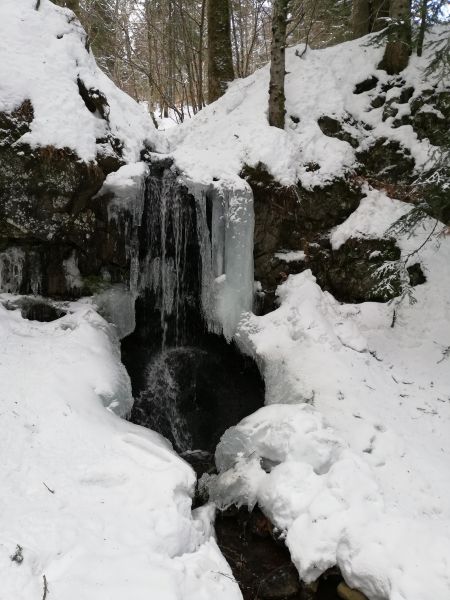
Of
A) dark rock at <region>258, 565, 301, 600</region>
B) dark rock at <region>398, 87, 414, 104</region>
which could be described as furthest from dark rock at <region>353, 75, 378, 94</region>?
dark rock at <region>258, 565, 301, 600</region>

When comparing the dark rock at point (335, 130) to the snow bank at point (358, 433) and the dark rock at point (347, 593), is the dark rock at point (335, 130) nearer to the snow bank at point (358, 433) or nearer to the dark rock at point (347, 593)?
the snow bank at point (358, 433)

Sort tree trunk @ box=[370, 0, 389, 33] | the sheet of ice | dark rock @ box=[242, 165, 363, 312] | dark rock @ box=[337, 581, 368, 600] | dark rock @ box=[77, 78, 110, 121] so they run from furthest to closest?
tree trunk @ box=[370, 0, 389, 33] < dark rock @ box=[242, 165, 363, 312] < the sheet of ice < dark rock @ box=[77, 78, 110, 121] < dark rock @ box=[337, 581, 368, 600]

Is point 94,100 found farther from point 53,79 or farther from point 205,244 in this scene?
point 205,244

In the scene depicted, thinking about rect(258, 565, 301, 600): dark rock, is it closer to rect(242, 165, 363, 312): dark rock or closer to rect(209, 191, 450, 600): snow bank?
rect(209, 191, 450, 600): snow bank

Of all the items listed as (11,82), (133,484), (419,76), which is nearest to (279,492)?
(133,484)

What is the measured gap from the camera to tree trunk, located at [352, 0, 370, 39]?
1102cm

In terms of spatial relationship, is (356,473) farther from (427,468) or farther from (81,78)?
(81,78)

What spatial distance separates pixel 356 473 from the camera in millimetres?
4801

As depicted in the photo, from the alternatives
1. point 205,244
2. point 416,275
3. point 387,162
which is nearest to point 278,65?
point 387,162

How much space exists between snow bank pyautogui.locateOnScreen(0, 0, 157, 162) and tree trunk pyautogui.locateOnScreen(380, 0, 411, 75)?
Answer: 19.0 feet

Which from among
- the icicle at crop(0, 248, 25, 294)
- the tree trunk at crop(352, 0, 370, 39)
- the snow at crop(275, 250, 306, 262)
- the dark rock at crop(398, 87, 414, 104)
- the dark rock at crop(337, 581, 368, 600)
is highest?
the tree trunk at crop(352, 0, 370, 39)

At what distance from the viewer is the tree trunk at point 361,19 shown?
11.0m

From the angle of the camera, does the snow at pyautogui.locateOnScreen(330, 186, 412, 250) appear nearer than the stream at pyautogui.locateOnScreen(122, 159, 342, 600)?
No

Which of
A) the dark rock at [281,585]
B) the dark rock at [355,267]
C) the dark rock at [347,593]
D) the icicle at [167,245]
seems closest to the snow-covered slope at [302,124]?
the icicle at [167,245]
